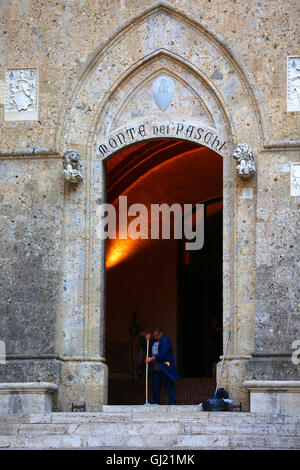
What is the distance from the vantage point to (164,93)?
17969 mm

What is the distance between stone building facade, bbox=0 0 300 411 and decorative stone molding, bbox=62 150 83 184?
5 centimetres

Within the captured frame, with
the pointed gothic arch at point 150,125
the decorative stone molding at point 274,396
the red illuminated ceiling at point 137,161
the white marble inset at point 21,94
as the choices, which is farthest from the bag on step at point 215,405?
the red illuminated ceiling at point 137,161

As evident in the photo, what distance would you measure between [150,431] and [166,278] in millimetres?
10236

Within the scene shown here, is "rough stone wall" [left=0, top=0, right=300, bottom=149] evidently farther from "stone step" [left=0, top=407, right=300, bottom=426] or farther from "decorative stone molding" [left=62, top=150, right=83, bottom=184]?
"stone step" [left=0, top=407, right=300, bottom=426]

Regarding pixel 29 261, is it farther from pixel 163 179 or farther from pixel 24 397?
pixel 163 179

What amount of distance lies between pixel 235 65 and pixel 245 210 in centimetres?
211

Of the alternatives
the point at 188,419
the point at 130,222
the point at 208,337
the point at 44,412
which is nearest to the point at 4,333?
the point at 44,412

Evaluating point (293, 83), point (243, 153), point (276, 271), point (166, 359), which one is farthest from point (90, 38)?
point (166, 359)

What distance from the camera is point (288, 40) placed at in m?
17.5

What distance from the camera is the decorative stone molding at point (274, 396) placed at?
1609 cm

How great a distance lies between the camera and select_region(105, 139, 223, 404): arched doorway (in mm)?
23234

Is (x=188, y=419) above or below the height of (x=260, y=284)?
below

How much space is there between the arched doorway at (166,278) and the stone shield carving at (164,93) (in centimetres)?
446

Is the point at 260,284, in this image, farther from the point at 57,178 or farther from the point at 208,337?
the point at 208,337
